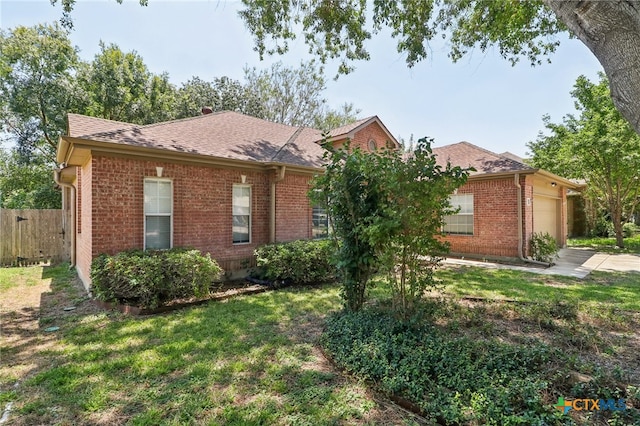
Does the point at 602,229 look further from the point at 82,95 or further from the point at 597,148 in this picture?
the point at 82,95

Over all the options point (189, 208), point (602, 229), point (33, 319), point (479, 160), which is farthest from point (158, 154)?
point (602, 229)

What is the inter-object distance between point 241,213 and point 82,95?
16.0m

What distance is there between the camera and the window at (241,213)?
9.04 m

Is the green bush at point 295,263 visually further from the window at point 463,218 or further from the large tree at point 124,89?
the large tree at point 124,89

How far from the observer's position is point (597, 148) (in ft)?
45.8

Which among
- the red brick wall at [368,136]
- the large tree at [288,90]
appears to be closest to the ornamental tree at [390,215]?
the red brick wall at [368,136]

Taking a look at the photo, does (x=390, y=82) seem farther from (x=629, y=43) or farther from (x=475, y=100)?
(x=629, y=43)

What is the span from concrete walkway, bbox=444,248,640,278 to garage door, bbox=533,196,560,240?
1467 mm

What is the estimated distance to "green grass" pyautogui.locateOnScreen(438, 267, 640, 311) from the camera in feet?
22.0

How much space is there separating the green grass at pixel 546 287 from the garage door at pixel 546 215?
3690 mm

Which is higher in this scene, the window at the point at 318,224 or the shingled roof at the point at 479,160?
the shingled roof at the point at 479,160

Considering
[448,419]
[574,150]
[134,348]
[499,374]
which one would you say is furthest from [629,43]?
[574,150]

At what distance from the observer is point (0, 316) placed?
19.5ft

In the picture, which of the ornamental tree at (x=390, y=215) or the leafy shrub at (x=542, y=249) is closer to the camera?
the ornamental tree at (x=390, y=215)
